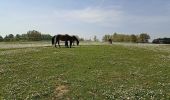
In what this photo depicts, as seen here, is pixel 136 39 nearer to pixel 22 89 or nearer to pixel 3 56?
pixel 3 56

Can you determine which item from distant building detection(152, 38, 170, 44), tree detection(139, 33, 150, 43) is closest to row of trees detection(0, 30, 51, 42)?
distant building detection(152, 38, 170, 44)

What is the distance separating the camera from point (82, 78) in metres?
30.9

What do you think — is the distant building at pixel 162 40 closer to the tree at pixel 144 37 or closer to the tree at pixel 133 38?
the tree at pixel 133 38

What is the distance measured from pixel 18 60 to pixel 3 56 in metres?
4.29

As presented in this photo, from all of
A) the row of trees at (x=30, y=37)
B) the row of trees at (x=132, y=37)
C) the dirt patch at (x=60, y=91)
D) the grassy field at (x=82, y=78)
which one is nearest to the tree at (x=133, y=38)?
the row of trees at (x=132, y=37)

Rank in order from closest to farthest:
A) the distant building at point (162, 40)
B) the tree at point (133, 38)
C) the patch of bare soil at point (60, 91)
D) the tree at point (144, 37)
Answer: the patch of bare soil at point (60, 91), the distant building at point (162, 40), the tree at point (133, 38), the tree at point (144, 37)

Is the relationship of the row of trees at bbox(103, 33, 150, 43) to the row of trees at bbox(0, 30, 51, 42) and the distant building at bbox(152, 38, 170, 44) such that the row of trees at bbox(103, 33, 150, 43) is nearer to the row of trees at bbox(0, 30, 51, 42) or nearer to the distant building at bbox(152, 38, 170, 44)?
the distant building at bbox(152, 38, 170, 44)

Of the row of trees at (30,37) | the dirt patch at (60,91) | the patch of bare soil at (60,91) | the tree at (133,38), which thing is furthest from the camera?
the tree at (133,38)

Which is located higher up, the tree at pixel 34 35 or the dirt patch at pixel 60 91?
the tree at pixel 34 35

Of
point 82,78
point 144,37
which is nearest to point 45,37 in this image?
point 144,37

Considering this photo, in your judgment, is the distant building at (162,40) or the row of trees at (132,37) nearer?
the distant building at (162,40)

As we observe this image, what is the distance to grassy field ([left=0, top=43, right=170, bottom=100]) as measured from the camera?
26516mm

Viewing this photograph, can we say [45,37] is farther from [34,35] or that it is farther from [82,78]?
[82,78]

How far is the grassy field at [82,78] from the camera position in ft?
87.0
